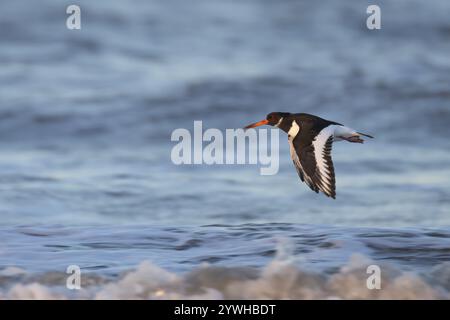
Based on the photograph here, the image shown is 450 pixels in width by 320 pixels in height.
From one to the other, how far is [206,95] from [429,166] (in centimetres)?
419

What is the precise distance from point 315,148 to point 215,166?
373 cm

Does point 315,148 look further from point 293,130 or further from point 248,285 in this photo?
point 248,285

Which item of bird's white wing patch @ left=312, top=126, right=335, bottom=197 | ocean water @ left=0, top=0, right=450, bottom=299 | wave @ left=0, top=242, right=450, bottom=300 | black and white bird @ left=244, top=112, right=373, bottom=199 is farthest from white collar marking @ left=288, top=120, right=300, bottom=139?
wave @ left=0, top=242, right=450, bottom=300

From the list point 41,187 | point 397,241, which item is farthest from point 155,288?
point 41,187

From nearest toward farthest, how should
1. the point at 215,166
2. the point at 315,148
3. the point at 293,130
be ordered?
1. the point at 315,148
2. the point at 293,130
3. the point at 215,166

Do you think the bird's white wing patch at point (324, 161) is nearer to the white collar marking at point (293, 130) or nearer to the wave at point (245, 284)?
the white collar marking at point (293, 130)

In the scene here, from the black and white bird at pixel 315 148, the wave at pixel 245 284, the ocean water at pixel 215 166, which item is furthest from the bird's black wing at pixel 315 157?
the wave at pixel 245 284

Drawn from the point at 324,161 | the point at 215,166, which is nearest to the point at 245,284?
the point at 324,161

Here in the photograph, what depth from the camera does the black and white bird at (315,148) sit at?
632cm

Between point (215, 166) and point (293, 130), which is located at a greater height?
point (293, 130)

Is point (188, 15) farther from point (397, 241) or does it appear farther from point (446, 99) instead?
point (397, 241)

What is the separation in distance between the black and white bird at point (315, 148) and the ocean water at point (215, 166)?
1.57 feet

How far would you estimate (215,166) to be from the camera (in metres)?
10.1

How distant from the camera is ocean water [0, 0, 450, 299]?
19.6 feet
